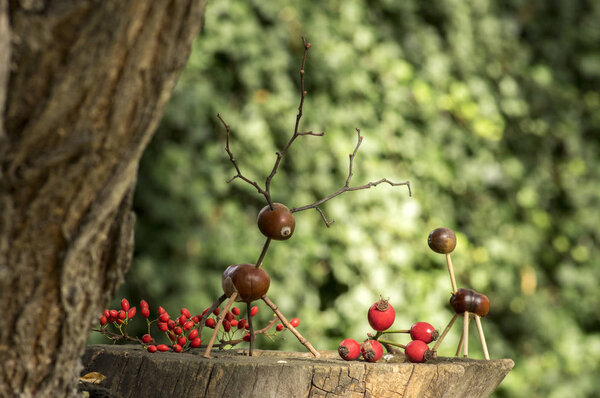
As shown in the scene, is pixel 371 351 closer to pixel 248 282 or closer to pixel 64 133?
pixel 248 282

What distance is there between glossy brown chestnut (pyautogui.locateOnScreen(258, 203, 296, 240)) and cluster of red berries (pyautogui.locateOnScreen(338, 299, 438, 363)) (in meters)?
0.24

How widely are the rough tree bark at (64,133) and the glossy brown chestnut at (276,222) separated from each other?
0.48 m

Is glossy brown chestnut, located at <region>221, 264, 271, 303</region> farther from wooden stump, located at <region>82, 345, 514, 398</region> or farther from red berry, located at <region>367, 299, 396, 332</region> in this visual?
red berry, located at <region>367, 299, 396, 332</region>

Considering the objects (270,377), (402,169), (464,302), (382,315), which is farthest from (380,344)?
(402,169)

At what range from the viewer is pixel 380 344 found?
1.36 metres

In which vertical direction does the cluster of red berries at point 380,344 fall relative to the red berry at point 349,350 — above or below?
above

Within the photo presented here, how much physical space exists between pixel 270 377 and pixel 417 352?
1.00 feet

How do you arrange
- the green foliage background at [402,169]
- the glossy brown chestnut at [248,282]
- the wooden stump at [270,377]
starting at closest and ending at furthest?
1. the wooden stump at [270,377]
2. the glossy brown chestnut at [248,282]
3. the green foliage background at [402,169]

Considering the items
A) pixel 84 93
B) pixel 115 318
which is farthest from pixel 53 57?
pixel 115 318

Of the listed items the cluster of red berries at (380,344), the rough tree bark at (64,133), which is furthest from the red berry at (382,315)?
the rough tree bark at (64,133)

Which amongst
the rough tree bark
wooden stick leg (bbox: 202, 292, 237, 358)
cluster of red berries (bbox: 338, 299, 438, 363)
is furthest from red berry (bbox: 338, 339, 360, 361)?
the rough tree bark

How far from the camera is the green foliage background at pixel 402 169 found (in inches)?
87.7

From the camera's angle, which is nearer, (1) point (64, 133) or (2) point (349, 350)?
(1) point (64, 133)

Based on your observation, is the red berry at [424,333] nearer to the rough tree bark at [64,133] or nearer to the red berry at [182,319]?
the red berry at [182,319]
